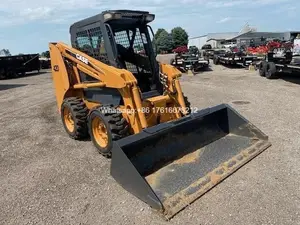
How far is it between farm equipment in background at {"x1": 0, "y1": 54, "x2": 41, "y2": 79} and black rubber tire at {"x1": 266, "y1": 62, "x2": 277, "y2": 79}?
694 inches

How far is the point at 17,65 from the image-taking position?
Answer: 75.6ft

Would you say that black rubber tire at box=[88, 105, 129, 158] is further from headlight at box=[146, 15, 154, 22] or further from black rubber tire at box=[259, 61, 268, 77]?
black rubber tire at box=[259, 61, 268, 77]

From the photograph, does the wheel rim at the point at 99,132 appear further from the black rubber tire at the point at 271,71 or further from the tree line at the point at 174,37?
the tree line at the point at 174,37

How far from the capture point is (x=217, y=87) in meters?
12.4

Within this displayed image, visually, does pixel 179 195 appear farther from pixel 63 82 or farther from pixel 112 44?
pixel 63 82

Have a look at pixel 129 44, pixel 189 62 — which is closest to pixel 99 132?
pixel 129 44

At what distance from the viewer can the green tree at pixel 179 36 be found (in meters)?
67.9

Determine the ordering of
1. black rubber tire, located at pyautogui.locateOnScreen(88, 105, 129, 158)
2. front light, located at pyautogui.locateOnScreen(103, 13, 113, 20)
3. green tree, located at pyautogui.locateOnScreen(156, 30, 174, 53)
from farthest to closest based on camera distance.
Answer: green tree, located at pyautogui.locateOnScreen(156, 30, 174, 53) → front light, located at pyautogui.locateOnScreen(103, 13, 113, 20) → black rubber tire, located at pyautogui.locateOnScreen(88, 105, 129, 158)

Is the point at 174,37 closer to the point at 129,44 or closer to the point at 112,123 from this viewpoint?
the point at 129,44

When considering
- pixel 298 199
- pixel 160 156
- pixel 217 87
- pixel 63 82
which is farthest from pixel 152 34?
pixel 217 87

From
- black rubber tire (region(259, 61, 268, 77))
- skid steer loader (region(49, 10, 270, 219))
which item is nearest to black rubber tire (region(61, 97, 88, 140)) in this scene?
skid steer loader (region(49, 10, 270, 219))

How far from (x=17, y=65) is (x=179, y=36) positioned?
167 ft

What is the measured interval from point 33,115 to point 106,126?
4749 mm

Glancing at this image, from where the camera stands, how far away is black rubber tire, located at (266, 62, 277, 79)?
1368 cm
